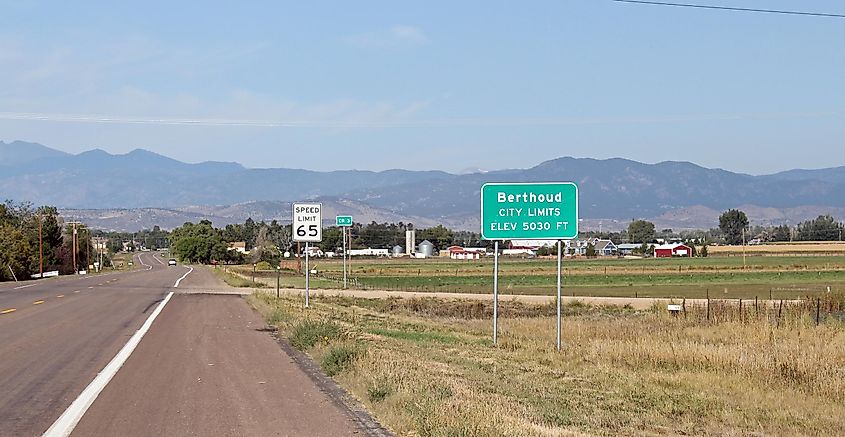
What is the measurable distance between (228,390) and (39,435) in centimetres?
379

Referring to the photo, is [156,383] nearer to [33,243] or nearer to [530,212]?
[530,212]

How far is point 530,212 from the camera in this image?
22562 millimetres

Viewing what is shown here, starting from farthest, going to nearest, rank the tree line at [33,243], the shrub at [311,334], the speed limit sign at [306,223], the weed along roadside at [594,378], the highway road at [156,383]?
the tree line at [33,243]
the speed limit sign at [306,223]
the shrub at [311,334]
the weed along roadside at [594,378]
the highway road at [156,383]

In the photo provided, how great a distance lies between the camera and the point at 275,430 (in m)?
11.0

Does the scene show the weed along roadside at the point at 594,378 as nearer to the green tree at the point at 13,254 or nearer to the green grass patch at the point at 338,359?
the green grass patch at the point at 338,359

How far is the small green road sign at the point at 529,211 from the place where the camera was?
22328 millimetres

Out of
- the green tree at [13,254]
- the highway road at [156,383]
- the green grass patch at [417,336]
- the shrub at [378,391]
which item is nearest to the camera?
the highway road at [156,383]

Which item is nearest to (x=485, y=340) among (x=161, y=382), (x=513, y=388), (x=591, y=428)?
(x=513, y=388)

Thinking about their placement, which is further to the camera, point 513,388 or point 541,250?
point 541,250

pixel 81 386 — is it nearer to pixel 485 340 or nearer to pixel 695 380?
pixel 695 380

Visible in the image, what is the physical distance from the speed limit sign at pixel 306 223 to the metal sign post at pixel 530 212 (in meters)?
11.6

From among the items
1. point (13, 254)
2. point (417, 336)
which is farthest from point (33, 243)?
point (417, 336)

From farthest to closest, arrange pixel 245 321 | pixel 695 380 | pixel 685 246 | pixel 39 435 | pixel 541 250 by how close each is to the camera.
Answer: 1. pixel 541 250
2. pixel 685 246
3. pixel 245 321
4. pixel 695 380
5. pixel 39 435

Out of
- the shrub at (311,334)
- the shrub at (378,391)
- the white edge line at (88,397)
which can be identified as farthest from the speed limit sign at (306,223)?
the shrub at (378,391)
